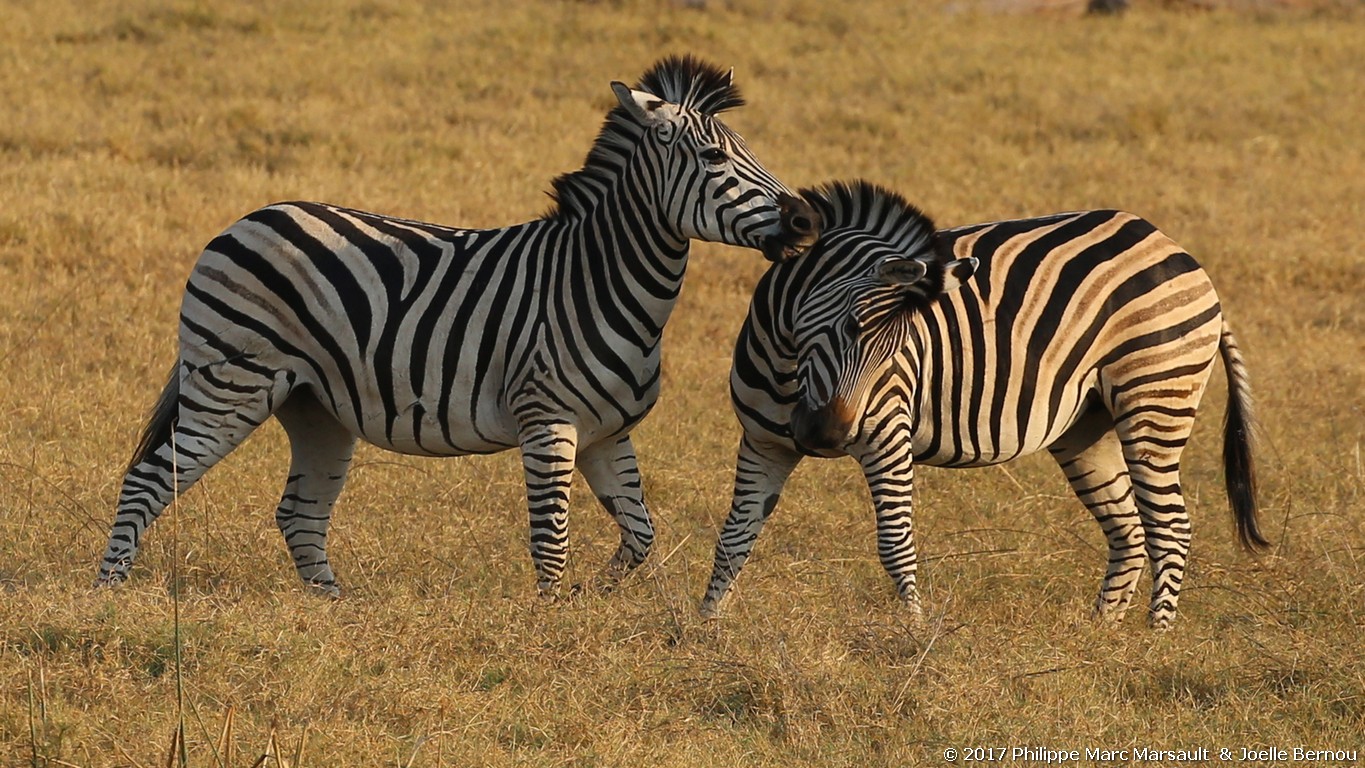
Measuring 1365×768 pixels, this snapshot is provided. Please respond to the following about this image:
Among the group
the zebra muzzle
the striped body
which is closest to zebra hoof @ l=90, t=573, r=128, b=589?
the striped body

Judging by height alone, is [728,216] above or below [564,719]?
above

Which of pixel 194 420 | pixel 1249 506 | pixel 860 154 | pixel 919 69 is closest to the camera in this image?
pixel 194 420

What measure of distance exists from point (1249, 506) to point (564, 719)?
11.3ft

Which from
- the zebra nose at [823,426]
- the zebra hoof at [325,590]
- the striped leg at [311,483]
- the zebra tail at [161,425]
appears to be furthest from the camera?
the striped leg at [311,483]

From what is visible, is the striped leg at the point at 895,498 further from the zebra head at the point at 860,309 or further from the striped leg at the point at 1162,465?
the striped leg at the point at 1162,465

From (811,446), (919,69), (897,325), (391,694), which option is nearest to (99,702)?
(391,694)

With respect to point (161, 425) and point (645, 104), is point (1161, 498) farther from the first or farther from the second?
point (161, 425)

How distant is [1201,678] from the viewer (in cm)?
566

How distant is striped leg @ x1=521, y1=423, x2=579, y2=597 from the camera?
6098mm

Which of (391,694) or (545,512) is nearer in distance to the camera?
(391,694)

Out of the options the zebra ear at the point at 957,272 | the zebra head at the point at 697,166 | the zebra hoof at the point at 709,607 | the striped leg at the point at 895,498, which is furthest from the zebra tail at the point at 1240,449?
the zebra hoof at the point at 709,607

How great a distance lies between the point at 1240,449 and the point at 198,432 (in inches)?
169

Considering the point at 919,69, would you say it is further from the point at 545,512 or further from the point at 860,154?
the point at 545,512

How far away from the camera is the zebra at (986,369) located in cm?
594
